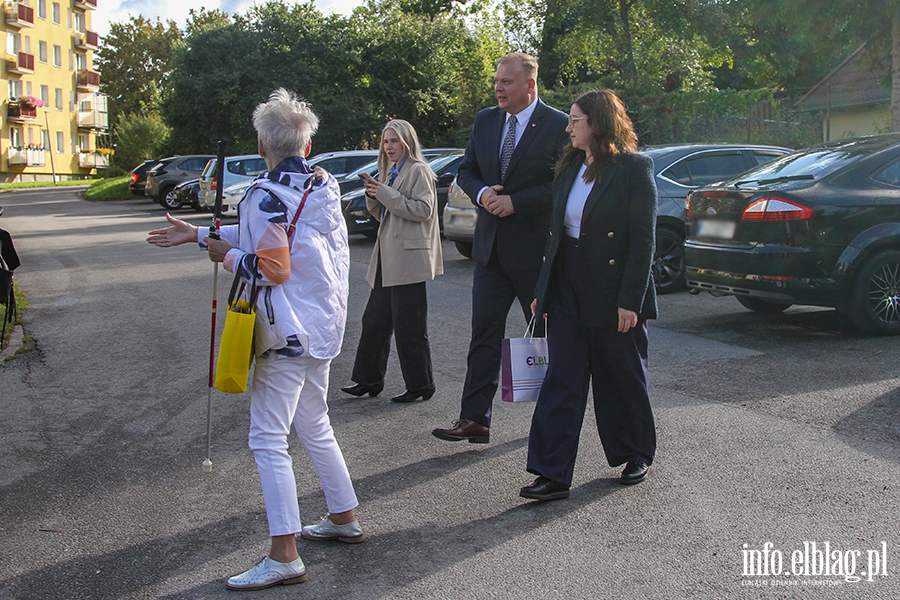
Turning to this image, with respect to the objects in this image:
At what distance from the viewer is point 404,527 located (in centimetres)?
388

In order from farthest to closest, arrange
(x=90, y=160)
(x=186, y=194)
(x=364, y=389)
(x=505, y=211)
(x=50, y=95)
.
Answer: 1. (x=90, y=160)
2. (x=50, y=95)
3. (x=186, y=194)
4. (x=364, y=389)
5. (x=505, y=211)

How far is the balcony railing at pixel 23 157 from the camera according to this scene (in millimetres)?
61344

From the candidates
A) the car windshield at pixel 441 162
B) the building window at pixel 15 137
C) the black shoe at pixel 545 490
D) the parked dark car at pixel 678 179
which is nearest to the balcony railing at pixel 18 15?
the building window at pixel 15 137

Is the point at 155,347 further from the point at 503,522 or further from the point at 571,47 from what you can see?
the point at 571,47

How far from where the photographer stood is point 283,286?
11.2ft

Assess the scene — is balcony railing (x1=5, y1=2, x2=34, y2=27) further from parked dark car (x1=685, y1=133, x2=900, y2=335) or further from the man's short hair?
the man's short hair

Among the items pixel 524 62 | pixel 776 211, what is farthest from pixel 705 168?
pixel 524 62

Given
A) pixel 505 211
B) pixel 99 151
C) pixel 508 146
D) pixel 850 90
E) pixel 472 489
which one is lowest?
pixel 472 489

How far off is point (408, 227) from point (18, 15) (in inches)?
2562

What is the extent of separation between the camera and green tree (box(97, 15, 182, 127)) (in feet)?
247

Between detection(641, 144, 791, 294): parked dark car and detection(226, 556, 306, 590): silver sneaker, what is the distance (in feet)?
24.1

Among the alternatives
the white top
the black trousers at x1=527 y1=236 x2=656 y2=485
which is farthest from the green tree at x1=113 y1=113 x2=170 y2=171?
the black trousers at x1=527 y1=236 x2=656 y2=485

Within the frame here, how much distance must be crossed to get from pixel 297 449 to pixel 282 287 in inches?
73.6

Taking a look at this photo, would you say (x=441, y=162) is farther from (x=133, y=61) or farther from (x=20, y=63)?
(x=133, y=61)
